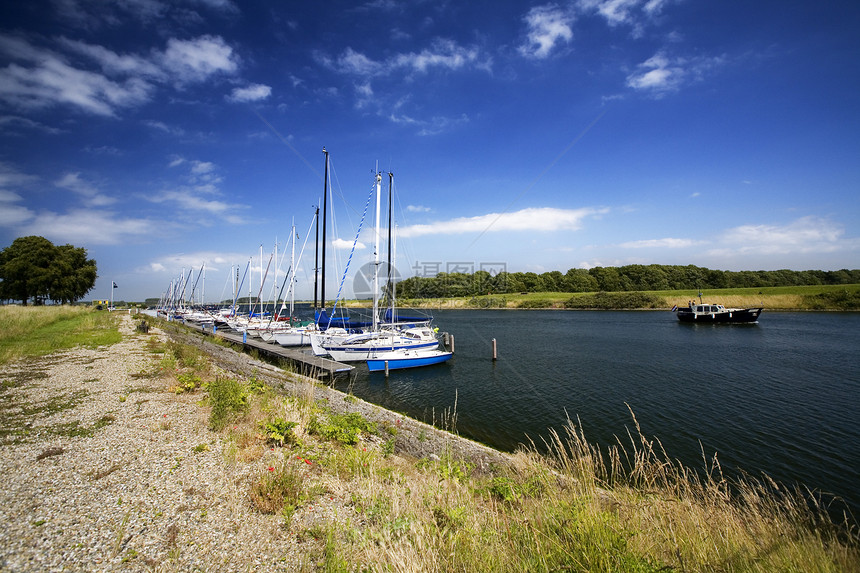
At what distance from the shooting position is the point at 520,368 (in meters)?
25.0

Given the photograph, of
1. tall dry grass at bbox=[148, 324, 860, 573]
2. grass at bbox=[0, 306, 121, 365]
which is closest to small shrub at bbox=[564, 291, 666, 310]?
grass at bbox=[0, 306, 121, 365]

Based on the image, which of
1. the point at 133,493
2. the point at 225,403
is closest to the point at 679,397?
the point at 225,403

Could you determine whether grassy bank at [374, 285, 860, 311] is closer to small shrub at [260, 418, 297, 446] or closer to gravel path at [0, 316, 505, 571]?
gravel path at [0, 316, 505, 571]

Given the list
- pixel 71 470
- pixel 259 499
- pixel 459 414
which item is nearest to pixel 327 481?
pixel 259 499

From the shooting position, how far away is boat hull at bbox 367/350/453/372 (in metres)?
23.6

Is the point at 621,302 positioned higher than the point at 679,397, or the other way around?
the point at 621,302

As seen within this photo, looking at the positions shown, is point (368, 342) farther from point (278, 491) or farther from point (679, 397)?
point (278, 491)

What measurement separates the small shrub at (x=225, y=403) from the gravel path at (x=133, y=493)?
33 centimetres

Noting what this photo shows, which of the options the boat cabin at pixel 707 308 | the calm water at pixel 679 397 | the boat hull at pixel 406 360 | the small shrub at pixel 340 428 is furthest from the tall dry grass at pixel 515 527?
the boat cabin at pixel 707 308

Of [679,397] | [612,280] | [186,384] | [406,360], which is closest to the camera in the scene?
[186,384]

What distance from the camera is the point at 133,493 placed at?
5508mm

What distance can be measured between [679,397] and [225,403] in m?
20.0

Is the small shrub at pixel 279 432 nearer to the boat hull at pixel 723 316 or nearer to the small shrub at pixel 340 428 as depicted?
the small shrub at pixel 340 428

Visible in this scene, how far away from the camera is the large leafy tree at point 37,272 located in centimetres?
4788
